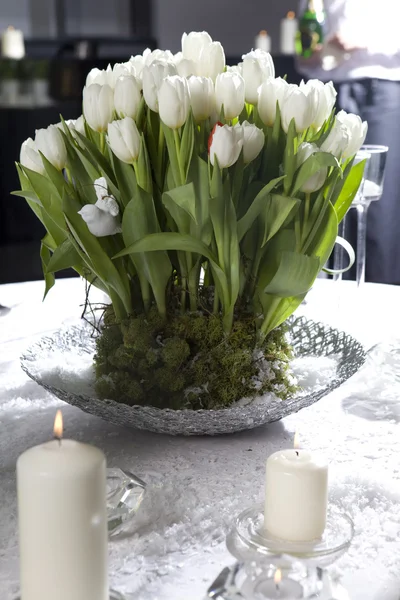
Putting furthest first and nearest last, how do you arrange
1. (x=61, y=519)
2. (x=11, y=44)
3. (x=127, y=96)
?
1. (x=11, y=44)
2. (x=127, y=96)
3. (x=61, y=519)

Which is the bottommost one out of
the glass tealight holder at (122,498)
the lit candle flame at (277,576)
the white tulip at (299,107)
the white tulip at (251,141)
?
the glass tealight holder at (122,498)

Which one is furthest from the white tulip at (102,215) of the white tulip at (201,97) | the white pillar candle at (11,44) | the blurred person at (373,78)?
the white pillar candle at (11,44)

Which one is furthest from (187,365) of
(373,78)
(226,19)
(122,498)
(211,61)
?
(226,19)

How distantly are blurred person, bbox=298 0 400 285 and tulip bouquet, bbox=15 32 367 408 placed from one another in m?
2.06

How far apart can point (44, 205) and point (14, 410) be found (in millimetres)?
208

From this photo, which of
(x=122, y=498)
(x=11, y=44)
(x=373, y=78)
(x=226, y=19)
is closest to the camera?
(x=122, y=498)

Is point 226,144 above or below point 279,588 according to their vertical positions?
above

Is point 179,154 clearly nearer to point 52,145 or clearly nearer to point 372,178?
point 52,145

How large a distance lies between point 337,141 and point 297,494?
0.36 metres

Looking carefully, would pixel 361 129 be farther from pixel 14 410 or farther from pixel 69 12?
pixel 69 12

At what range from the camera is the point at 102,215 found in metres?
0.72

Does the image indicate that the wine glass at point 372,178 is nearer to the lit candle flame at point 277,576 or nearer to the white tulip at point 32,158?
the white tulip at point 32,158

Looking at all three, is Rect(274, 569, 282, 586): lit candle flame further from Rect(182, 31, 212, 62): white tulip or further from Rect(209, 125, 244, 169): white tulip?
Rect(182, 31, 212, 62): white tulip

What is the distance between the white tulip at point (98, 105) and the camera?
71 cm
